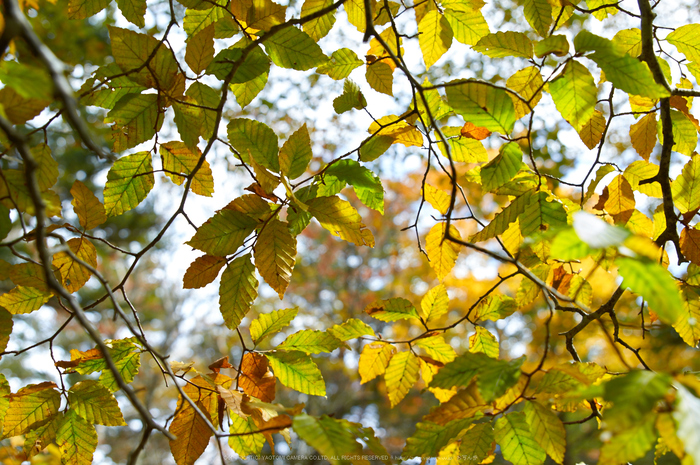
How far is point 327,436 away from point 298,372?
10.7 inches

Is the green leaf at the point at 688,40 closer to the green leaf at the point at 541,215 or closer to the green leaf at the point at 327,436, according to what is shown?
the green leaf at the point at 541,215

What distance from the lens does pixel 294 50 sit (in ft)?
2.77

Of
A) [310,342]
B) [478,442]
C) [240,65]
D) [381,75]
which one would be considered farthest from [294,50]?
[478,442]

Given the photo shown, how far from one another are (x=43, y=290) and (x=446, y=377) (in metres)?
0.77

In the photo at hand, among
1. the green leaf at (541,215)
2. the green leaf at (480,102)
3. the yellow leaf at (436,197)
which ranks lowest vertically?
the green leaf at (541,215)

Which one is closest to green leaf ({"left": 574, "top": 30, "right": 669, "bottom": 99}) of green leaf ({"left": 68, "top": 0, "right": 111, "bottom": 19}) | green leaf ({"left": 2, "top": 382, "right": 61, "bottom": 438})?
green leaf ({"left": 68, "top": 0, "right": 111, "bottom": 19})

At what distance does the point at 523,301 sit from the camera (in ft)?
3.31

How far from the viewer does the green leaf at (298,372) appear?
81cm

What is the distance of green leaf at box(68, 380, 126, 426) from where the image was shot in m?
0.79

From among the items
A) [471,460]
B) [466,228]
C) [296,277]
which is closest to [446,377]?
[471,460]

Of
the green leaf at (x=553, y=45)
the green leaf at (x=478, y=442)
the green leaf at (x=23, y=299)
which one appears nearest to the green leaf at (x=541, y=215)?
the green leaf at (x=553, y=45)

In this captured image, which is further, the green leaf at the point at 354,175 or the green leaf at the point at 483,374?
the green leaf at the point at 354,175

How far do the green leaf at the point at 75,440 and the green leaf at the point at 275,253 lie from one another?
43cm

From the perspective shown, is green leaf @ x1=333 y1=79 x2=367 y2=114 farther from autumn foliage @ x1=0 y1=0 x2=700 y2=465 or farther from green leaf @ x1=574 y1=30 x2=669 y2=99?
green leaf @ x1=574 y1=30 x2=669 y2=99
